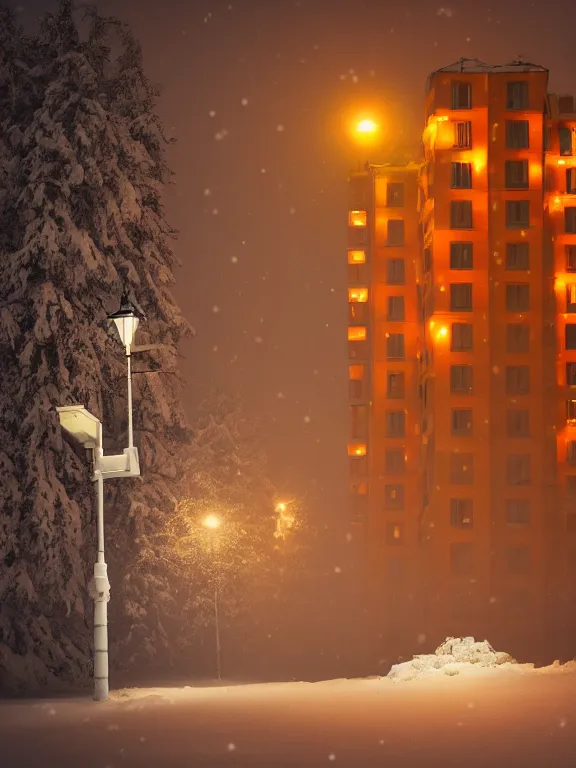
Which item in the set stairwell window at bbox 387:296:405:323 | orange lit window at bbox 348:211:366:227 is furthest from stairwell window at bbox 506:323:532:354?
orange lit window at bbox 348:211:366:227

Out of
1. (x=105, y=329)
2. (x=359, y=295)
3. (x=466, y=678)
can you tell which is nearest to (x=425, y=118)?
(x=359, y=295)

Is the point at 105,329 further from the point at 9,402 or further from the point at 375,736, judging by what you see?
the point at 375,736

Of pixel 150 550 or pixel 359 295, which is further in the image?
pixel 359 295

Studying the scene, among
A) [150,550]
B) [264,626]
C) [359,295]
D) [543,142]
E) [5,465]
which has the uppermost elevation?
[543,142]

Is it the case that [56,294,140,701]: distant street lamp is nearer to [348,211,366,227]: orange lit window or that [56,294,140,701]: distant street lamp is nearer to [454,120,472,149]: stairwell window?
[454,120,472,149]: stairwell window

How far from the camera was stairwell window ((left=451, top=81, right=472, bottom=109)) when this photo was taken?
71000mm

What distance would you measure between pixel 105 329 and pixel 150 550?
524cm

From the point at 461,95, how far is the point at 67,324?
168 ft

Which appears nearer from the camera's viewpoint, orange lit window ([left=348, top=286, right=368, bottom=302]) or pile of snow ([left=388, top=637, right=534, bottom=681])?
pile of snow ([left=388, top=637, right=534, bottom=681])

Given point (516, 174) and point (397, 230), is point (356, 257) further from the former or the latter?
point (516, 174)

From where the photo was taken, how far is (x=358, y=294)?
89188mm

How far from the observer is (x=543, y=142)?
72.9 m

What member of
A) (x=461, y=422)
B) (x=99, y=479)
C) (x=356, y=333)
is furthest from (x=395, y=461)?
(x=99, y=479)

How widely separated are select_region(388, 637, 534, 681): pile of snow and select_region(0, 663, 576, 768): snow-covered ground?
7.67 feet
